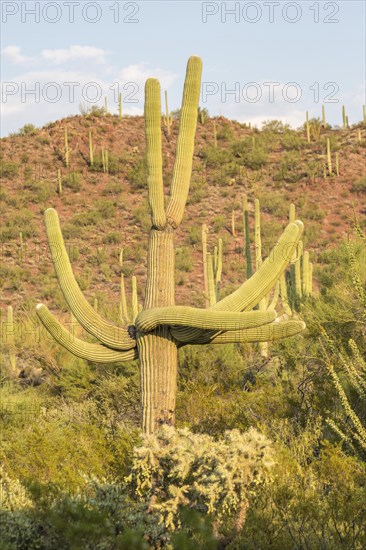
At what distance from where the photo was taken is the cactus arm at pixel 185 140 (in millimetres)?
7891

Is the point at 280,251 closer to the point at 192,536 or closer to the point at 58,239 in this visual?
the point at 58,239

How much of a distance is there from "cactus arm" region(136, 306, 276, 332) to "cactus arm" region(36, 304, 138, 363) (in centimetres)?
79

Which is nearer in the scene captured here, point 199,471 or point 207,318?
point 199,471

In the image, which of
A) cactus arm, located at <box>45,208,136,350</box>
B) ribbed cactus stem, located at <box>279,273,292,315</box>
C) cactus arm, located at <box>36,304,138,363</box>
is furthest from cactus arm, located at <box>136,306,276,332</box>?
ribbed cactus stem, located at <box>279,273,292,315</box>

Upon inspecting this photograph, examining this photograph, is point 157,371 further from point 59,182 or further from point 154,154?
point 59,182

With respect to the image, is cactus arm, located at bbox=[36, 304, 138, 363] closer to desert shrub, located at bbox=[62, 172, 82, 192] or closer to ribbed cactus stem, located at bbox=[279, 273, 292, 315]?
ribbed cactus stem, located at bbox=[279, 273, 292, 315]

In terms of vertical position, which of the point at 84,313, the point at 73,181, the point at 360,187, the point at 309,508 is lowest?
the point at 309,508

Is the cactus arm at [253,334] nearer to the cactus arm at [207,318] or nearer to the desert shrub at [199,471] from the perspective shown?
the cactus arm at [207,318]

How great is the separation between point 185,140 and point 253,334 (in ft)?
7.01

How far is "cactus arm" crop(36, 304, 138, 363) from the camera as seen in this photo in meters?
7.62

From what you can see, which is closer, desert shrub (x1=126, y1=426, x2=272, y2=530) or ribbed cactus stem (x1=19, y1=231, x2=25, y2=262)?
desert shrub (x1=126, y1=426, x2=272, y2=530)

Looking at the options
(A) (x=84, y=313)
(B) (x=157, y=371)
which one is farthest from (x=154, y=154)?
(B) (x=157, y=371)

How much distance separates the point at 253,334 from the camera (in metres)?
7.21

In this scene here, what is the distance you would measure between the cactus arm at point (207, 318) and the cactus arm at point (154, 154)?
1130 millimetres
